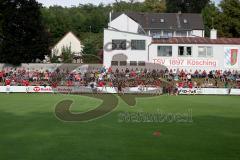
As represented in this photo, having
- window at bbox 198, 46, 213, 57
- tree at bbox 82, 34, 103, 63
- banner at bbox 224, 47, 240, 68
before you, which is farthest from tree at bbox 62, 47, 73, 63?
banner at bbox 224, 47, 240, 68

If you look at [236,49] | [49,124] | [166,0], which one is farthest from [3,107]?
[166,0]

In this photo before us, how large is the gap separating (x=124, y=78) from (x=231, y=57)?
622 inches

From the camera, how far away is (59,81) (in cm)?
5016

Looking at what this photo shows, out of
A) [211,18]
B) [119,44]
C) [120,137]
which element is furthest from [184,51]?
[120,137]

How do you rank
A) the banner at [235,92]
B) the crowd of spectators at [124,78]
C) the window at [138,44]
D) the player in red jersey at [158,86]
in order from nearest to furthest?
1. the player in red jersey at [158,86]
2. the banner at [235,92]
3. the crowd of spectators at [124,78]
4. the window at [138,44]

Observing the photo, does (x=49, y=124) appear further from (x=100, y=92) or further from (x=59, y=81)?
(x=59, y=81)

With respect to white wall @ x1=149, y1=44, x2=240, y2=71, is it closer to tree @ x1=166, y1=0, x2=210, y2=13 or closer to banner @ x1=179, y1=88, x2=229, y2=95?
banner @ x1=179, y1=88, x2=229, y2=95

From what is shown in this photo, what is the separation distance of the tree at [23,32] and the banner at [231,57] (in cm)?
2536

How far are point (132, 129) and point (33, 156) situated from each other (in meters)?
7.26

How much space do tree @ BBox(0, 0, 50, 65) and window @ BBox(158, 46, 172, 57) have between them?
17812mm

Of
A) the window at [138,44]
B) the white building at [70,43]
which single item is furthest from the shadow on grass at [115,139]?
the white building at [70,43]

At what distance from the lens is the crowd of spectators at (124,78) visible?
161 feet

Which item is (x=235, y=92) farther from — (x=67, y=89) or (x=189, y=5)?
(x=189, y=5)

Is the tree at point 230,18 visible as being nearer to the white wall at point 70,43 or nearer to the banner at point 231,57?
the banner at point 231,57
